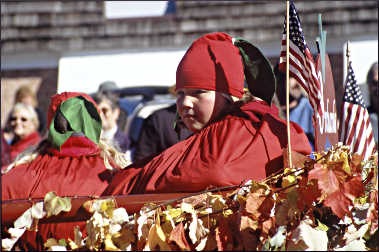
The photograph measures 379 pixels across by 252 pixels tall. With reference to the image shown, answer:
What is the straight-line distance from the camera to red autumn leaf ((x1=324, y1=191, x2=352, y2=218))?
6.63ft

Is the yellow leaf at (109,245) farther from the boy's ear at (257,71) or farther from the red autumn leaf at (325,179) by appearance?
the boy's ear at (257,71)

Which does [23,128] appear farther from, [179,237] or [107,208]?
[179,237]

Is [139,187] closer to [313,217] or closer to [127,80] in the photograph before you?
[313,217]

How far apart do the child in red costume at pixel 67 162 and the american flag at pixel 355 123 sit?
1.37 meters

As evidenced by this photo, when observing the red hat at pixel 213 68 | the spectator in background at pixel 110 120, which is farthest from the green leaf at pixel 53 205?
the spectator in background at pixel 110 120

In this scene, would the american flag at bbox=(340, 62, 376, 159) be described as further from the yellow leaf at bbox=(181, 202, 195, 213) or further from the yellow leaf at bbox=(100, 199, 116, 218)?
the yellow leaf at bbox=(100, 199, 116, 218)

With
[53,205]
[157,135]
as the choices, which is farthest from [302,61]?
[157,135]

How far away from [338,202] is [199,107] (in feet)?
4.42

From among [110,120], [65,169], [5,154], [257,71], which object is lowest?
[5,154]

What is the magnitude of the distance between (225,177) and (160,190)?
305 millimetres

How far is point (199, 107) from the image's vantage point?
3.28 metres

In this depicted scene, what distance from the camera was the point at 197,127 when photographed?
10.7 ft

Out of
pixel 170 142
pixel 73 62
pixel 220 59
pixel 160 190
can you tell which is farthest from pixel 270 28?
pixel 160 190

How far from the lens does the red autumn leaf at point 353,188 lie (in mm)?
2031
